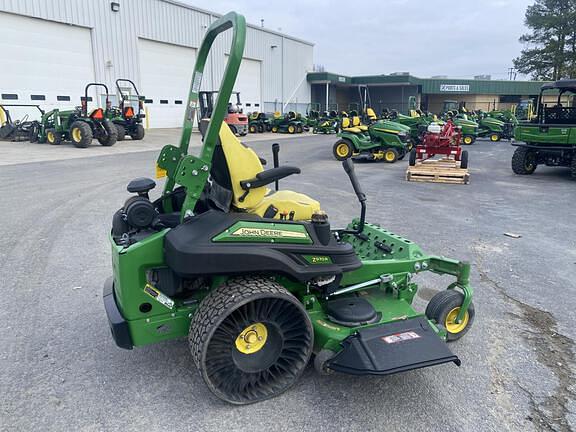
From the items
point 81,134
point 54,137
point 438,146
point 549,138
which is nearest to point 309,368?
point 549,138

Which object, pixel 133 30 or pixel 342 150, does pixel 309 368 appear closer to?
→ pixel 342 150

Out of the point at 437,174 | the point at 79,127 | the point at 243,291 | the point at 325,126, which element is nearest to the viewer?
the point at 243,291

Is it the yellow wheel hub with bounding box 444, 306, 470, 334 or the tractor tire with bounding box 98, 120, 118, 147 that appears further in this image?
the tractor tire with bounding box 98, 120, 118, 147

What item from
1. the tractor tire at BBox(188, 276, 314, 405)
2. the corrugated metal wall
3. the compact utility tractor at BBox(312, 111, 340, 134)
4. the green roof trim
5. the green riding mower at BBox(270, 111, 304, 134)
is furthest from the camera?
the green roof trim

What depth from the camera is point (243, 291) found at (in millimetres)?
2350

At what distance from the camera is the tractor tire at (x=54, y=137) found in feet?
52.0

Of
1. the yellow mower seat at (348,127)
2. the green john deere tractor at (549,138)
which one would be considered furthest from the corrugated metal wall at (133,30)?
the green john deere tractor at (549,138)

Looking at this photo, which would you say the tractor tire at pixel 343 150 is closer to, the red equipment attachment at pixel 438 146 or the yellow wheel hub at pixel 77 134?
the red equipment attachment at pixel 438 146

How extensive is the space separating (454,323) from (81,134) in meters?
14.7

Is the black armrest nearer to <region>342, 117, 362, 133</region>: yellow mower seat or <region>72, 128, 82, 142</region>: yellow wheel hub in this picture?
<region>342, 117, 362, 133</region>: yellow mower seat

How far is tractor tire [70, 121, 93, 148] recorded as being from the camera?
48.9 feet

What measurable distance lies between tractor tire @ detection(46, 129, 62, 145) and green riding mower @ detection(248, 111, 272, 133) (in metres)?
11.9

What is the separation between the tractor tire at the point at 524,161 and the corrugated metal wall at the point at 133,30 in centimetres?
1096

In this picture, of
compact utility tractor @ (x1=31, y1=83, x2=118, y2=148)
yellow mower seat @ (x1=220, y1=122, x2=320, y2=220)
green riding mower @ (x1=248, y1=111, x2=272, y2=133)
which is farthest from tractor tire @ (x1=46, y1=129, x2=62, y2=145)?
yellow mower seat @ (x1=220, y1=122, x2=320, y2=220)
